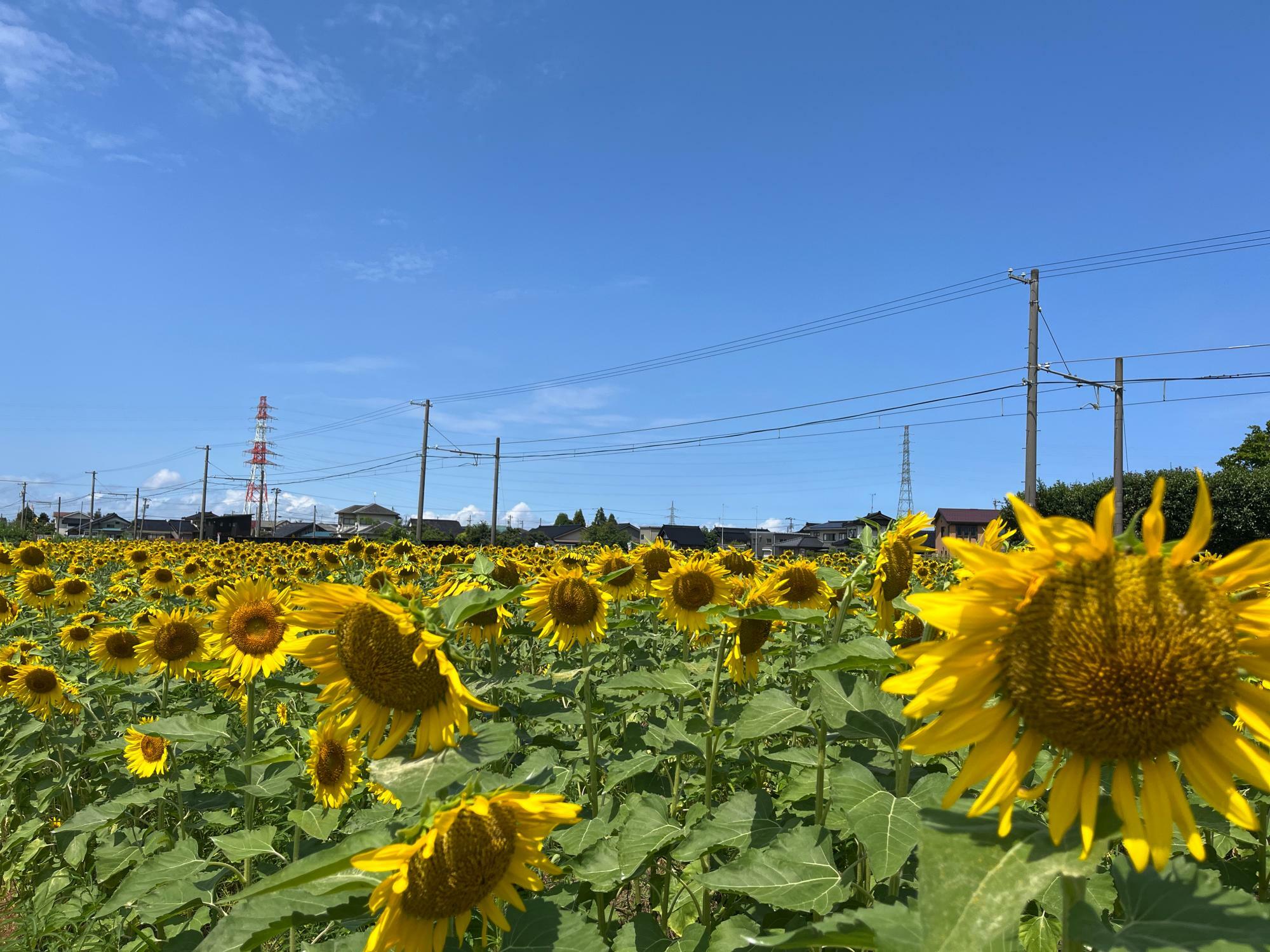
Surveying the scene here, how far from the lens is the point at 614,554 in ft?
16.5

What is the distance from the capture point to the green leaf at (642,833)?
2332 mm

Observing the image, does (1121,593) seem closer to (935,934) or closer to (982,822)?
(982,822)

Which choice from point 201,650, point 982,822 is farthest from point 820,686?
point 201,650

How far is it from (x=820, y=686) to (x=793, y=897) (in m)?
0.62

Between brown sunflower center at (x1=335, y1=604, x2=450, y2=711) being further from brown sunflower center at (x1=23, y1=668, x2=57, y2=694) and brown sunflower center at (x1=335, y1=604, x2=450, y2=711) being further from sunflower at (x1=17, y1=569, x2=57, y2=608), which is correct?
sunflower at (x1=17, y1=569, x2=57, y2=608)

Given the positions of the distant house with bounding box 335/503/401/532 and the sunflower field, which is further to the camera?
the distant house with bounding box 335/503/401/532

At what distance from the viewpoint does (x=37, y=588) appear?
8273mm

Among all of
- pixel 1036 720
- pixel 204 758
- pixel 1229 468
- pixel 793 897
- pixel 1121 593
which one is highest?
pixel 1229 468

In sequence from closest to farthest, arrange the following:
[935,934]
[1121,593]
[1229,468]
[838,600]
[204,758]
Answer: [935,934] → [1121,593] → [838,600] → [204,758] → [1229,468]

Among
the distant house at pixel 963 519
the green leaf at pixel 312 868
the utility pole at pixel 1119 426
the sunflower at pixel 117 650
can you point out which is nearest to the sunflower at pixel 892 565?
the green leaf at pixel 312 868

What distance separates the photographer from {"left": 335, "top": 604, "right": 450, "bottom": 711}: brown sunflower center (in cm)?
169

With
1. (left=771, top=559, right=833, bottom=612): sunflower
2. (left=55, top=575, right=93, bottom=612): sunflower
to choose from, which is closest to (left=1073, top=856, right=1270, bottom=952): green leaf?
(left=771, top=559, right=833, bottom=612): sunflower

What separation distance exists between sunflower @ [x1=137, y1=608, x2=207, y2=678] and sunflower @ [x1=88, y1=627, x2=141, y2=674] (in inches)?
33.1

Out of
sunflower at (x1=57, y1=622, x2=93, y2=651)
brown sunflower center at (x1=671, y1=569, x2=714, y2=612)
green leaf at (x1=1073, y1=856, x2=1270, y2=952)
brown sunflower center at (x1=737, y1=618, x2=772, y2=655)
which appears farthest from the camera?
sunflower at (x1=57, y1=622, x2=93, y2=651)
